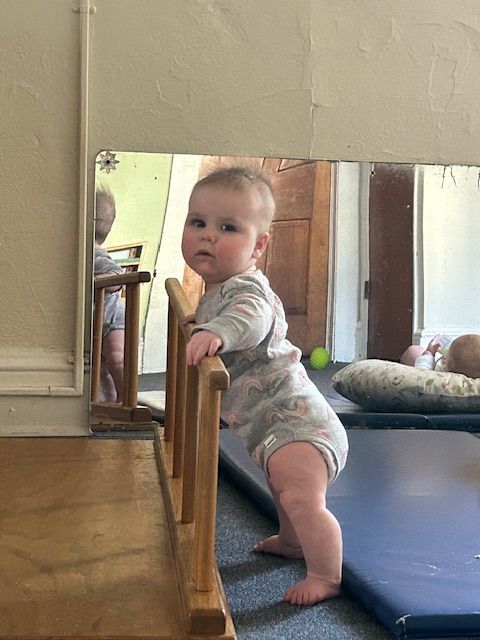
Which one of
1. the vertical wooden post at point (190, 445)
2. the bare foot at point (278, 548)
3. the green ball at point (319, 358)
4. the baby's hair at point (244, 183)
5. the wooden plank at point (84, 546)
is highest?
the baby's hair at point (244, 183)

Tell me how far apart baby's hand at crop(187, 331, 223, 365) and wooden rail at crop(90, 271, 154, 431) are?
Answer: 111cm

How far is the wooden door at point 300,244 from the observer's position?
2.44 metres

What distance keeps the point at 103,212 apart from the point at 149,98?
32 centimetres

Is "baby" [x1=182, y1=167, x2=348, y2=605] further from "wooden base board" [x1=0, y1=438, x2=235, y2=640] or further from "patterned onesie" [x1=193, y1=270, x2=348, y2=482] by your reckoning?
"wooden base board" [x1=0, y1=438, x2=235, y2=640]

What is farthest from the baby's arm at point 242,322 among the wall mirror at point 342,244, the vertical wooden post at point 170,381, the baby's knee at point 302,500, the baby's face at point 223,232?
the wall mirror at point 342,244

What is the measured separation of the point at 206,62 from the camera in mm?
2361

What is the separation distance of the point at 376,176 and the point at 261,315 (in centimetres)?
118

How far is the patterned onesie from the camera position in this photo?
146 cm

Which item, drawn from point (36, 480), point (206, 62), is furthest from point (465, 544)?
point (206, 62)

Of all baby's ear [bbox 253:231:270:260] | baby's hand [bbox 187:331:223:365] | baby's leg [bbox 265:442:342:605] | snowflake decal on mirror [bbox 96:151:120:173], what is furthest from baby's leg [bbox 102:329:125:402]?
baby's hand [bbox 187:331:223:365]

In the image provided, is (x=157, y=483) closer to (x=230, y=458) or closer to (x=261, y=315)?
(x=230, y=458)

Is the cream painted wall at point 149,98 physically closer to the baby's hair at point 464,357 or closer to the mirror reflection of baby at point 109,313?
the mirror reflection of baby at point 109,313

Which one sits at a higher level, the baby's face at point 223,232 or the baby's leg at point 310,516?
the baby's face at point 223,232

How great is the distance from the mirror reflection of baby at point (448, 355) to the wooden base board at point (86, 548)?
0.87 meters
